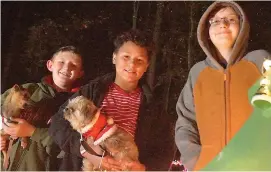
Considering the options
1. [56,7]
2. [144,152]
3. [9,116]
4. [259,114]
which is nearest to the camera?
[259,114]

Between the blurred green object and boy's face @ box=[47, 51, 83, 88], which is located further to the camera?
boy's face @ box=[47, 51, 83, 88]

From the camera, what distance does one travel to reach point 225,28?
2697mm

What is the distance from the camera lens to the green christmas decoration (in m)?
2.44

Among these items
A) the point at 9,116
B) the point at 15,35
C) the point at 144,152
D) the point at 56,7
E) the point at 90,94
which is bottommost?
the point at 144,152

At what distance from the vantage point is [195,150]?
2.65m

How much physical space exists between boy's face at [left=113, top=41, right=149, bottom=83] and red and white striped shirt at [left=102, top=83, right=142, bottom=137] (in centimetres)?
10

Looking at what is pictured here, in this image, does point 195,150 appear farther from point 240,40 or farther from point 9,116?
point 9,116

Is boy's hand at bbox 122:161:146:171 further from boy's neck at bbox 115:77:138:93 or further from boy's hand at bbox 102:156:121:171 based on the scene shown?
boy's neck at bbox 115:77:138:93

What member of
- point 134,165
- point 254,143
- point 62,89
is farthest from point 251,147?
point 62,89

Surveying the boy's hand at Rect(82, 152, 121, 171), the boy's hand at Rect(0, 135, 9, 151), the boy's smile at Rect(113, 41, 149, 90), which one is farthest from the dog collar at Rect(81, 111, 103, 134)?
the boy's hand at Rect(0, 135, 9, 151)

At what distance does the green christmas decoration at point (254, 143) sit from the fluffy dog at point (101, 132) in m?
0.53

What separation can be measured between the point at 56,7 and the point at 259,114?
1.69 meters

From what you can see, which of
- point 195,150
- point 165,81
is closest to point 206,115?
point 195,150

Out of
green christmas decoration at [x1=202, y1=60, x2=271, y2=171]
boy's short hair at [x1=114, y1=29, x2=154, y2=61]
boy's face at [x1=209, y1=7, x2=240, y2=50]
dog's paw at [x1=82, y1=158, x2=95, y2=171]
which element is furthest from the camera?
boy's short hair at [x1=114, y1=29, x2=154, y2=61]
